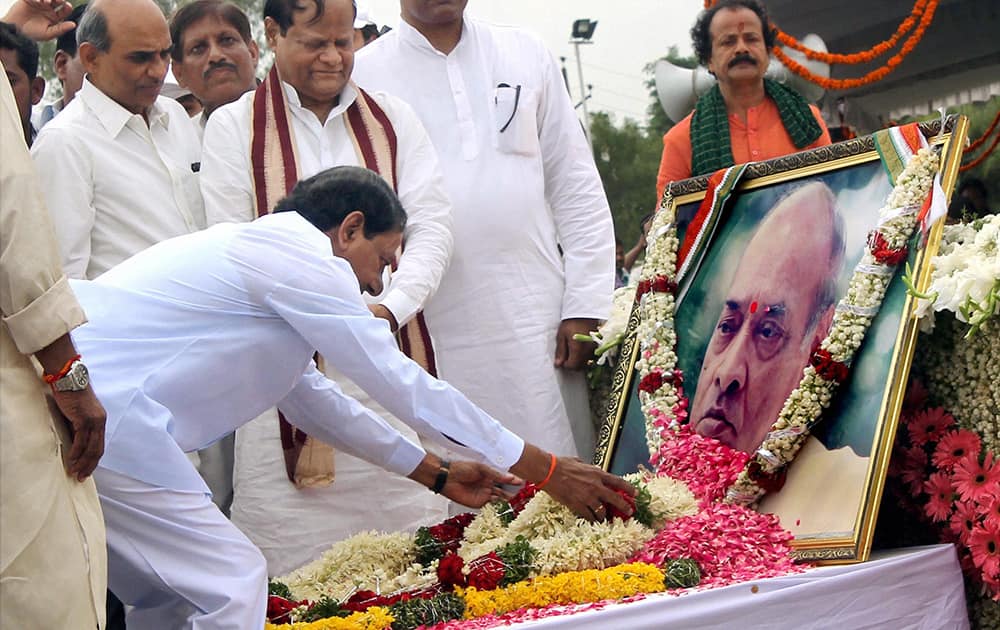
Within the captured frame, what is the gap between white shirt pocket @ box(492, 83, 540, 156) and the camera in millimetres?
4758

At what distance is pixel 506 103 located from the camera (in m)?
4.79

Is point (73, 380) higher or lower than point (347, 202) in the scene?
lower

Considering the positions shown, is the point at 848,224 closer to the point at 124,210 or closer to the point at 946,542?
the point at 946,542

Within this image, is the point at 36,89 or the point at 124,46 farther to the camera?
the point at 36,89

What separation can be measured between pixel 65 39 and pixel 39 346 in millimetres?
3160

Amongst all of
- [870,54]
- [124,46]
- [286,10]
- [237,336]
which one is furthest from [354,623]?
[870,54]

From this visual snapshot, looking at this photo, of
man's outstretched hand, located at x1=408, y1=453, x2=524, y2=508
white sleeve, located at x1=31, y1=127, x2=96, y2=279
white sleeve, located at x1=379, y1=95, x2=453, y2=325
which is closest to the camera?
man's outstretched hand, located at x1=408, y1=453, x2=524, y2=508

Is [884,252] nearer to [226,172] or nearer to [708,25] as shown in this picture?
[708,25]

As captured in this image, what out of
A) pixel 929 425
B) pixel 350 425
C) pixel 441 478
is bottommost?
pixel 441 478

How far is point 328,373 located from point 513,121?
116 centimetres

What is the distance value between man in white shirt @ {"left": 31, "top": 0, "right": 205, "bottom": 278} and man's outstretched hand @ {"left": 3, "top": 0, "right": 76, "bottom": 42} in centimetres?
84

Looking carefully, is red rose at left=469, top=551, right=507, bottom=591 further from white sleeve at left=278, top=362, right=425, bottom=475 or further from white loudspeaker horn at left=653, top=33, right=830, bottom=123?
white loudspeaker horn at left=653, top=33, right=830, bottom=123

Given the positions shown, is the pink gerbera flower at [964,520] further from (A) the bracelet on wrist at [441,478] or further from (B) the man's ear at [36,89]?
(B) the man's ear at [36,89]

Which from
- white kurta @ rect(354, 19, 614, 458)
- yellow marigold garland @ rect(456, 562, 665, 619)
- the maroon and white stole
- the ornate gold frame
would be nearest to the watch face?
yellow marigold garland @ rect(456, 562, 665, 619)
